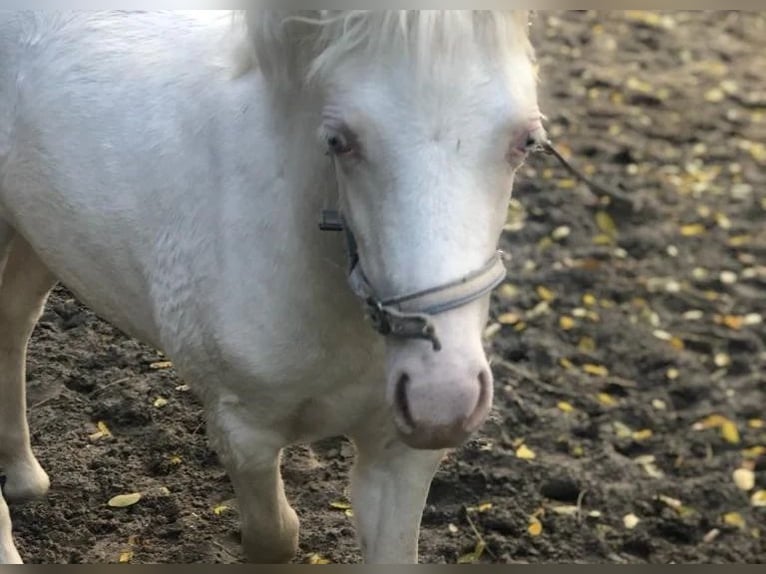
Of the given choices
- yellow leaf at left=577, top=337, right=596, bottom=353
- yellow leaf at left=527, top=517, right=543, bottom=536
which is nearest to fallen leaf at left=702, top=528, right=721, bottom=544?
yellow leaf at left=527, top=517, right=543, bottom=536

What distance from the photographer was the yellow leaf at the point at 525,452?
3.16m

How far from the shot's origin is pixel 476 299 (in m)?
1.58

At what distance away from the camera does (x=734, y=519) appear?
9.98 ft

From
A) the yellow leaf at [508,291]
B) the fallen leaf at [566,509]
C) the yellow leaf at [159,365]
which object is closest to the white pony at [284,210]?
the yellow leaf at [159,365]

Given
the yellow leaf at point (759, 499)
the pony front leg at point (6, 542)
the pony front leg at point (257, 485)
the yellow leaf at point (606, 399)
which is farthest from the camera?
the yellow leaf at point (606, 399)

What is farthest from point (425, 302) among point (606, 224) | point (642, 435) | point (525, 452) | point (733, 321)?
point (606, 224)

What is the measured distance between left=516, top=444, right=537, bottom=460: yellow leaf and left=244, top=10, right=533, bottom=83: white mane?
1683 millimetres

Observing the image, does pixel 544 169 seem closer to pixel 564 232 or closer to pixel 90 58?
pixel 564 232

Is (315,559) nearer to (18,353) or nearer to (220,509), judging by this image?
(220,509)

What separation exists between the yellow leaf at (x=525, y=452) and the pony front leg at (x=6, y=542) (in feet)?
4.56

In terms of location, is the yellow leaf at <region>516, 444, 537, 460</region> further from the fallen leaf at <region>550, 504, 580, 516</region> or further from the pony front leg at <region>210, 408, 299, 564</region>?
the pony front leg at <region>210, 408, 299, 564</region>

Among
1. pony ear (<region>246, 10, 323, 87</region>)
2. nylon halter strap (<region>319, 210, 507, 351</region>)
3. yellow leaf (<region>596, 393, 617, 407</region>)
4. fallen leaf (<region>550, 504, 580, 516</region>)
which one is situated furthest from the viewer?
yellow leaf (<region>596, 393, 617, 407</region>)

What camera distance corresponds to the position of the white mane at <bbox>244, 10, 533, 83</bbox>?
1.54 metres

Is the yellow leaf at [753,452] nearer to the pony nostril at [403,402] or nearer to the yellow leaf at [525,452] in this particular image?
the yellow leaf at [525,452]
